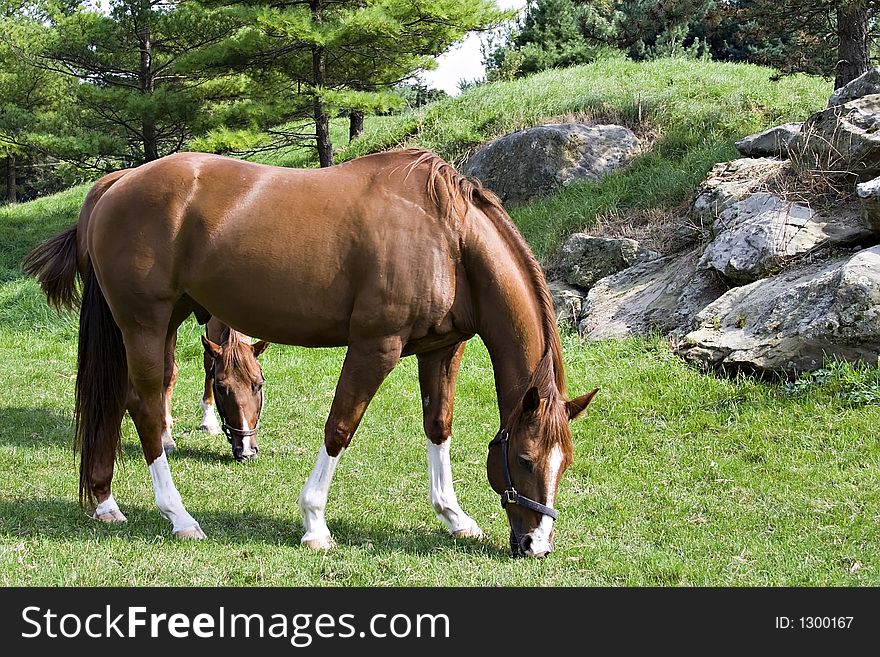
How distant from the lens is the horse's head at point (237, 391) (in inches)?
249

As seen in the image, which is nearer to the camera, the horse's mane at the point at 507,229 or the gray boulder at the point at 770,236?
the horse's mane at the point at 507,229

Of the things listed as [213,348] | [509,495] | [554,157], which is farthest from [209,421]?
[554,157]

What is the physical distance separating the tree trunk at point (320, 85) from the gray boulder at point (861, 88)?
8212 millimetres

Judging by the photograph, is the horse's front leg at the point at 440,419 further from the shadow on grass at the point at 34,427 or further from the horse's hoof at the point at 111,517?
the shadow on grass at the point at 34,427

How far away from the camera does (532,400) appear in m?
4.18

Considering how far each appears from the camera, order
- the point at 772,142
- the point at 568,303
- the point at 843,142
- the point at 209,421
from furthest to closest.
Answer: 1. the point at 568,303
2. the point at 772,142
3. the point at 843,142
4. the point at 209,421

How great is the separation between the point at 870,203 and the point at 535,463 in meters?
4.64

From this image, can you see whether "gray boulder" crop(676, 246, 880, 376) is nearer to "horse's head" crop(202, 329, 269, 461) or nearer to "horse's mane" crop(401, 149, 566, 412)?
"horse's mane" crop(401, 149, 566, 412)

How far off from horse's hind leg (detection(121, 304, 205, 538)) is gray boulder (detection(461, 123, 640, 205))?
8.72 meters

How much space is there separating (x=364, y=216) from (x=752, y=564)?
2698 mm

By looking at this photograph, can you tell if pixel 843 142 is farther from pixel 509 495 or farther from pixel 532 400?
pixel 509 495

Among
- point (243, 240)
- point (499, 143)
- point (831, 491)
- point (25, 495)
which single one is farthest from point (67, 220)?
point (831, 491)

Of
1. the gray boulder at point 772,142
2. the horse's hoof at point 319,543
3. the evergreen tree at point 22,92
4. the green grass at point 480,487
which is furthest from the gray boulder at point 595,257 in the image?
the evergreen tree at point 22,92

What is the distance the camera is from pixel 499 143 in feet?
44.1
